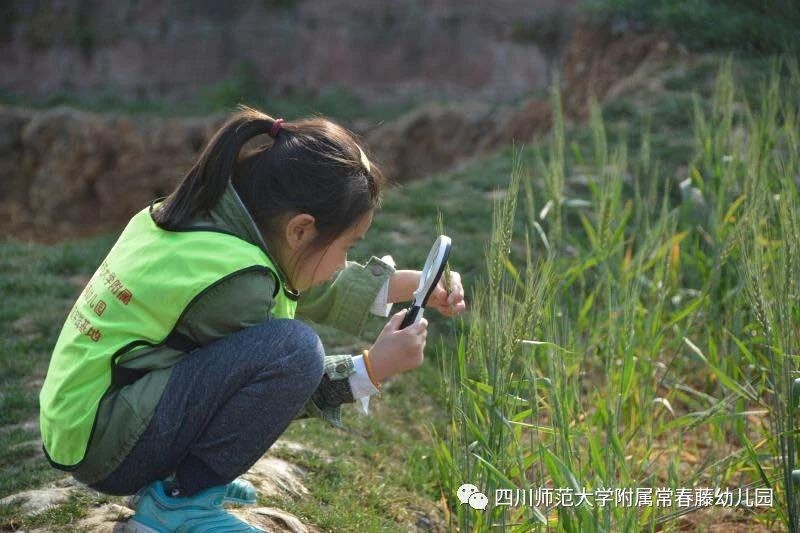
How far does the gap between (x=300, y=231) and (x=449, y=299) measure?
0.43 metres

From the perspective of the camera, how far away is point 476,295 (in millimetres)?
2648

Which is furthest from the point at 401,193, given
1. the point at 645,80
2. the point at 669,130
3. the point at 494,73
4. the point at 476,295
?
the point at 494,73

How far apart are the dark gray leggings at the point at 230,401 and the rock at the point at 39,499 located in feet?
1.38

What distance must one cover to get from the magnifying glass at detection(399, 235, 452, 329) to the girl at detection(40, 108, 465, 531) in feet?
0.09

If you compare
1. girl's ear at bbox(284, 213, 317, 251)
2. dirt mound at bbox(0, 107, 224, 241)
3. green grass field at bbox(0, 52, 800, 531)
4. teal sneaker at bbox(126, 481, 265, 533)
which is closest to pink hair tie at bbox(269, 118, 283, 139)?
girl's ear at bbox(284, 213, 317, 251)

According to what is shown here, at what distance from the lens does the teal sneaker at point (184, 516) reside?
2.49m

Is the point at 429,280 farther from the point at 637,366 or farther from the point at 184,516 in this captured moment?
the point at 637,366

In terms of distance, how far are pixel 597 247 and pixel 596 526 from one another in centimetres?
145

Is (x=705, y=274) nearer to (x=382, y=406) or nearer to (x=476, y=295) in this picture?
(x=382, y=406)

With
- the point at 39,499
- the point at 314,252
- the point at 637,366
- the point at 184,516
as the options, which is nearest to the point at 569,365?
the point at 637,366

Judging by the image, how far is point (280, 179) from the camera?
8.29 feet

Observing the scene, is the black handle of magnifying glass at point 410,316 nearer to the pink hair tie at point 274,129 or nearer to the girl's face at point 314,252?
the girl's face at point 314,252

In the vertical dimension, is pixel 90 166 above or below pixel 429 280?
below

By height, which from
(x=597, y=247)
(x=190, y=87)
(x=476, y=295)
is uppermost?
(x=476, y=295)
